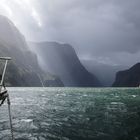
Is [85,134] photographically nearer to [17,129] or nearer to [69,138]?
[69,138]

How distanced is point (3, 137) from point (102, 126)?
44.4ft

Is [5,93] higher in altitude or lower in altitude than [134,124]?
higher

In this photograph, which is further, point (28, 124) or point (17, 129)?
point (28, 124)

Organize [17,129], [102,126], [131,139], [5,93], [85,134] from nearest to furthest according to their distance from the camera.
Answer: [5,93] < [131,139] < [85,134] < [17,129] < [102,126]

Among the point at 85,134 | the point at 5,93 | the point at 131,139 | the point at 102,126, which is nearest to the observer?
the point at 5,93

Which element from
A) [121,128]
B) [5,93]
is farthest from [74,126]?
[5,93]

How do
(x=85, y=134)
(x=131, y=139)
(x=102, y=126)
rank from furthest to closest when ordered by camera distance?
(x=102, y=126)
(x=85, y=134)
(x=131, y=139)

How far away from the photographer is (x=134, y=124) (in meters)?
36.0

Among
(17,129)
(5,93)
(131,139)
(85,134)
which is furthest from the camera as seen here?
(17,129)

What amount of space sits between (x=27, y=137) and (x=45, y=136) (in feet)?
6.65

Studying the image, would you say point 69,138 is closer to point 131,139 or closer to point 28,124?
point 131,139

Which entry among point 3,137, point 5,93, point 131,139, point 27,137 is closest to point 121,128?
point 131,139

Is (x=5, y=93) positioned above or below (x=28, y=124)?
above

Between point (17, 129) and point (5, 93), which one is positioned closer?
point (5, 93)
